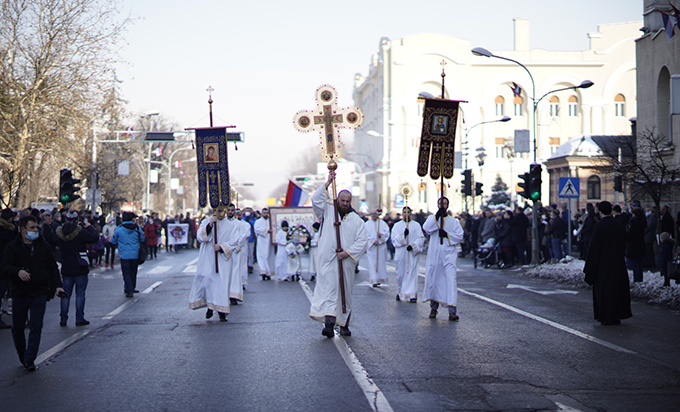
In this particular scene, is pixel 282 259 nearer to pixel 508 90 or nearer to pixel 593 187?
pixel 593 187

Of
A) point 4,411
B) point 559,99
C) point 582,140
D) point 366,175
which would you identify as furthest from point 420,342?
point 366,175

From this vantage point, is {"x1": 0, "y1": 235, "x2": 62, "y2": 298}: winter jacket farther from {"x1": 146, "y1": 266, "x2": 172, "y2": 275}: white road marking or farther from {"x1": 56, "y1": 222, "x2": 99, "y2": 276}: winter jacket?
{"x1": 146, "y1": 266, "x2": 172, "y2": 275}: white road marking

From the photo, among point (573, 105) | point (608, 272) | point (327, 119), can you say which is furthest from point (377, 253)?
point (573, 105)

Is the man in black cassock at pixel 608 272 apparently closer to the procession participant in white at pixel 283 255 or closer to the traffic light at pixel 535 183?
the procession participant in white at pixel 283 255

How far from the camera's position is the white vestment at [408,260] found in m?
15.1

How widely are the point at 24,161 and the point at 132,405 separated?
24.0 m

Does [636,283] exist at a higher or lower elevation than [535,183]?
lower

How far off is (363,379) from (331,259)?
3.19m

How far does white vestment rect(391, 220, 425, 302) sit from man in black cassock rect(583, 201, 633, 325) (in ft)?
11.0

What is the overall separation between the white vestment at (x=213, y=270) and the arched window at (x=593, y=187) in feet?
103

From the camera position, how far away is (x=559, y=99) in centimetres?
7294

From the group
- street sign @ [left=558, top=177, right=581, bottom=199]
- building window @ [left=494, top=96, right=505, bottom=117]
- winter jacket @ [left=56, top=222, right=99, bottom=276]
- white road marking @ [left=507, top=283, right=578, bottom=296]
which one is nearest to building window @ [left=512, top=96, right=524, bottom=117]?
building window @ [left=494, top=96, right=505, bottom=117]

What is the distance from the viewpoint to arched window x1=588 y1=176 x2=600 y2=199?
4109 cm

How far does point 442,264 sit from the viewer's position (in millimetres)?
12773
